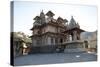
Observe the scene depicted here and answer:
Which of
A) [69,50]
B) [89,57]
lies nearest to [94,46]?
[89,57]

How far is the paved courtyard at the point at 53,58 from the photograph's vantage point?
8.15 ft

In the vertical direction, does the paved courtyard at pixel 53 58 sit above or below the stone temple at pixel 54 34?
below

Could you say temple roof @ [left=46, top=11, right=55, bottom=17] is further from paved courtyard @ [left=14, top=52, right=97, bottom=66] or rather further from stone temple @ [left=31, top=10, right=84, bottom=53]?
paved courtyard @ [left=14, top=52, right=97, bottom=66]

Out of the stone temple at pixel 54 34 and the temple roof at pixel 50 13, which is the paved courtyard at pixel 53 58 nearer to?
the stone temple at pixel 54 34

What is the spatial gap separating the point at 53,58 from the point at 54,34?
358mm

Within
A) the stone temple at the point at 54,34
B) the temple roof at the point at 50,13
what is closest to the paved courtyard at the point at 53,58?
the stone temple at the point at 54,34

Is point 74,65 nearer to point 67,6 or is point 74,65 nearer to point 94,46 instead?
point 94,46

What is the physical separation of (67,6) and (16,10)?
785 mm

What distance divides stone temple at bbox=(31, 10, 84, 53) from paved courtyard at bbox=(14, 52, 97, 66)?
7 centimetres

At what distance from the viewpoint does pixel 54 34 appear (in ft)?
8.68

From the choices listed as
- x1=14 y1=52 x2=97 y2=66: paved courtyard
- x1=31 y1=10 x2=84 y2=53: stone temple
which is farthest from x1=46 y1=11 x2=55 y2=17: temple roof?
x1=14 y1=52 x2=97 y2=66: paved courtyard

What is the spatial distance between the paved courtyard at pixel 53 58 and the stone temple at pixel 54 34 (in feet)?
0.24

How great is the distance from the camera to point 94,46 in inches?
112

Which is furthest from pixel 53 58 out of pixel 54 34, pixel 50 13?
pixel 50 13
